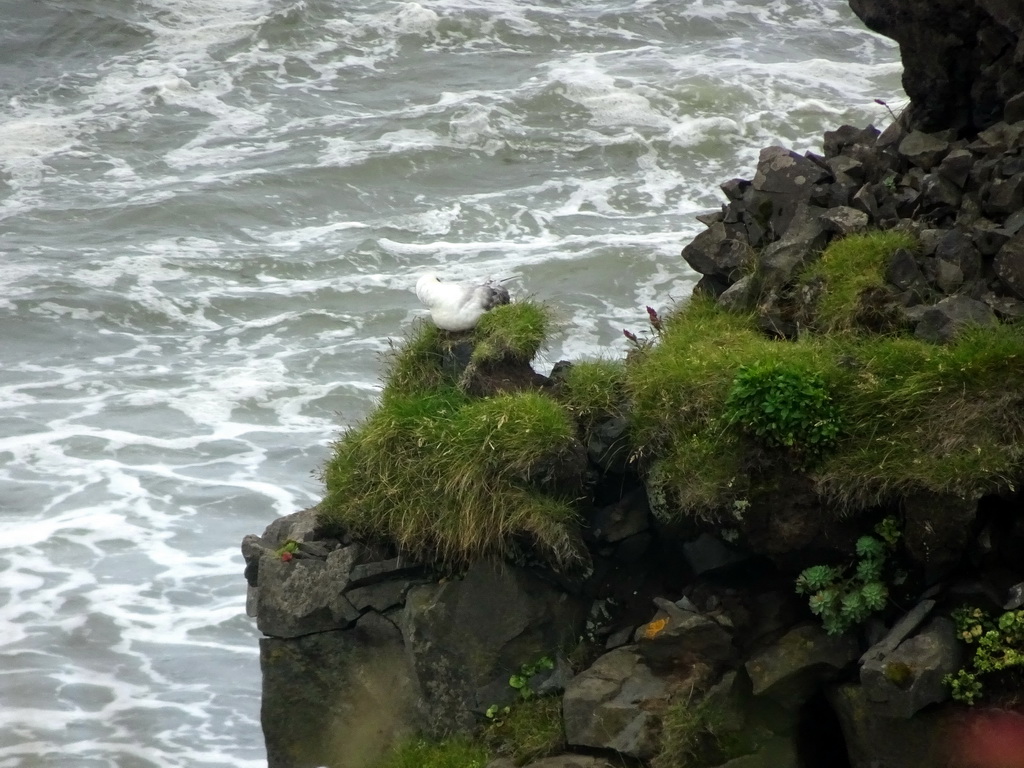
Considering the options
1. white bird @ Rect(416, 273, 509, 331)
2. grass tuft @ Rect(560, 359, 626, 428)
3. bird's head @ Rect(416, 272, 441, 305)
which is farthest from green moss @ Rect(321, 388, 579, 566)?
bird's head @ Rect(416, 272, 441, 305)

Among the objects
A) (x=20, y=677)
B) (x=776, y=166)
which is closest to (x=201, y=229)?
(x=20, y=677)

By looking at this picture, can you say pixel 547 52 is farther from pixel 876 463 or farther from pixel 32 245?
pixel 876 463

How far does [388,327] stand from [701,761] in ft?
31.4

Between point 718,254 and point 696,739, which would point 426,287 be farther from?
point 696,739

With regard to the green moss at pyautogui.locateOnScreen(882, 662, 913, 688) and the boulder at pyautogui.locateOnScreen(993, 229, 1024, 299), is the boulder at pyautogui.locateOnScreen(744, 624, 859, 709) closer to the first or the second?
the green moss at pyautogui.locateOnScreen(882, 662, 913, 688)

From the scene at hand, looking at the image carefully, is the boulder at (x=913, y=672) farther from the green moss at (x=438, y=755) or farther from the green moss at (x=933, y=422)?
the green moss at (x=438, y=755)

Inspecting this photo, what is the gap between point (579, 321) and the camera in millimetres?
13922

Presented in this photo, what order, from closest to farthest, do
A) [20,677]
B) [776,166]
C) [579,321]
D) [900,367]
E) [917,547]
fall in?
1. [917,547]
2. [900,367]
3. [776,166]
4. [20,677]
5. [579,321]

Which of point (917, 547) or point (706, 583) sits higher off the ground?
point (917, 547)

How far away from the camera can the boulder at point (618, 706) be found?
575 centimetres

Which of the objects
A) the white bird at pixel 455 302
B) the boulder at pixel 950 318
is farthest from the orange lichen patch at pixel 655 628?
the white bird at pixel 455 302

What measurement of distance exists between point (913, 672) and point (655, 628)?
127cm

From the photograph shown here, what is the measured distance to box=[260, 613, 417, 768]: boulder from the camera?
6.74 m

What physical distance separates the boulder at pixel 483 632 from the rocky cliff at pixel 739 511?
13 mm
